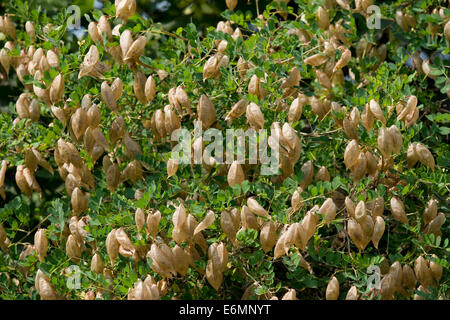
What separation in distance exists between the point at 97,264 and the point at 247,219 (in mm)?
382

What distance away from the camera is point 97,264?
4.77 ft

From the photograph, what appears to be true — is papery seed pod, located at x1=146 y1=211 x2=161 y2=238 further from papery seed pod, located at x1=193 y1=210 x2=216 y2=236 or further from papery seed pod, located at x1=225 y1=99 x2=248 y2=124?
papery seed pod, located at x1=225 y1=99 x2=248 y2=124

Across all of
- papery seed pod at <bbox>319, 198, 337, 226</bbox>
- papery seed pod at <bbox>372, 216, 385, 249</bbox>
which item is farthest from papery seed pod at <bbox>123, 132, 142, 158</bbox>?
papery seed pod at <bbox>372, 216, 385, 249</bbox>

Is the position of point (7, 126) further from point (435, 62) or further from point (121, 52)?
point (435, 62)

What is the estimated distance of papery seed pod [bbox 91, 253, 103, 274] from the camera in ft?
4.77

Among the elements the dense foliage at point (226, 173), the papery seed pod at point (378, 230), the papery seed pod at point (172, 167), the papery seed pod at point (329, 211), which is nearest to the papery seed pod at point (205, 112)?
the dense foliage at point (226, 173)

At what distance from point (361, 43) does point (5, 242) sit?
1213 millimetres

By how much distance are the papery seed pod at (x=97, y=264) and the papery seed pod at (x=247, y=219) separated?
0.36m

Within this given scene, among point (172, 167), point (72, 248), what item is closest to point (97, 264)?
point (72, 248)

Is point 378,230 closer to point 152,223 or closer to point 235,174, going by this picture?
point 235,174

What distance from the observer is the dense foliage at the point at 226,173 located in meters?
1.39

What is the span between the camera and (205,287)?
1.54 metres

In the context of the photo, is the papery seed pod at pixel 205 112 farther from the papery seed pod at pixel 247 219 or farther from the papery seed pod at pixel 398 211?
the papery seed pod at pixel 398 211
